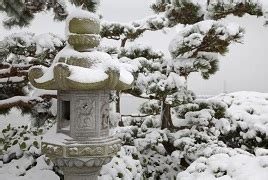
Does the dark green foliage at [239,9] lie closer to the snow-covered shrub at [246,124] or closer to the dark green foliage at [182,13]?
the dark green foliage at [182,13]

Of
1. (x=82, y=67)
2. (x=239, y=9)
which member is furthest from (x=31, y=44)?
(x=239, y=9)

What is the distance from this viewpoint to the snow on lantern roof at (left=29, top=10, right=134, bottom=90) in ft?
9.26

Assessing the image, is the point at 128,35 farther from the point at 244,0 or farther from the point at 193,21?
the point at 244,0

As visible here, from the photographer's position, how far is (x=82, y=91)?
297cm

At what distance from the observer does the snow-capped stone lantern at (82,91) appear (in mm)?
2854

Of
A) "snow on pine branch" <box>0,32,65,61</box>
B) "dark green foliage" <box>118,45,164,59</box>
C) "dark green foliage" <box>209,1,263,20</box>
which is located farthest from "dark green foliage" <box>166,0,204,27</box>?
"snow on pine branch" <box>0,32,65,61</box>

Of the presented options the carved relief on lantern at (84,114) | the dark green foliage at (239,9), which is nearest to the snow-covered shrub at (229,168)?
the carved relief on lantern at (84,114)

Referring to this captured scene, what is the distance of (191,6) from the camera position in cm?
506

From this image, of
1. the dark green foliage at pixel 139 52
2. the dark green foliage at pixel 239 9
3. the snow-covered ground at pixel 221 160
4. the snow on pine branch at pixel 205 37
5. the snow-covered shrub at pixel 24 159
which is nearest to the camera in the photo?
the snow-covered ground at pixel 221 160

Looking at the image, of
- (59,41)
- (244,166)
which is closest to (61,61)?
(59,41)

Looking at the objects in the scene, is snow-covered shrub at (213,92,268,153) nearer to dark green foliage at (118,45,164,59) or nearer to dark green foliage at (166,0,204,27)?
dark green foliage at (118,45,164,59)

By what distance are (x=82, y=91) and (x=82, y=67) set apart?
0.20 meters

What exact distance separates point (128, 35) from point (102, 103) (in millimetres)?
3279

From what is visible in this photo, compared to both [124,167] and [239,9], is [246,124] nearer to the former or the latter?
[239,9]
